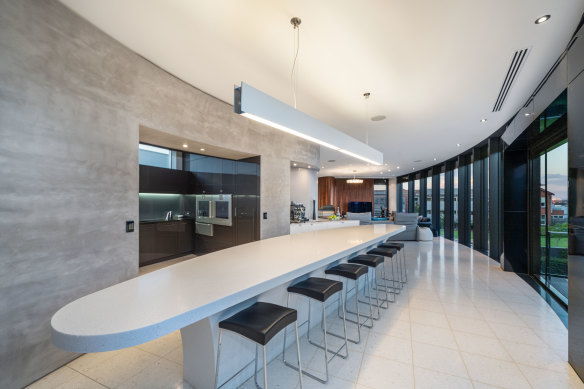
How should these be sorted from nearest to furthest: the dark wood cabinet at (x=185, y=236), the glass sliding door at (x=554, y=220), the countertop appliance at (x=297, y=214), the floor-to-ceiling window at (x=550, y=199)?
the floor-to-ceiling window at (x=550, y=199)
the glass sliding door at (x=554, y=220)
the dark wood cabinet at (x=185, y=236)
the countertop appliance at (x=297, y=214)

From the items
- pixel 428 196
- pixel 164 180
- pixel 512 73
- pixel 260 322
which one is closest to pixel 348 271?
pixel 260 322

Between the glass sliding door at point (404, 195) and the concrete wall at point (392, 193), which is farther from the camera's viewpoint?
the concrete wall at point (392, 193)

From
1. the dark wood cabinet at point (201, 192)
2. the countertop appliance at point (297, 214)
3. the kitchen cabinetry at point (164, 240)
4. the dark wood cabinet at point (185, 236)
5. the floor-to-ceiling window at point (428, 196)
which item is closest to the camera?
the dark wood cabinet at point (201, 192)

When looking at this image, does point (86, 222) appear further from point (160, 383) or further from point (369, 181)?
point (369, 181)

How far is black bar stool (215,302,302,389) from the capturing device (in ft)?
4.20

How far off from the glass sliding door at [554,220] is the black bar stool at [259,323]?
388 centimetres

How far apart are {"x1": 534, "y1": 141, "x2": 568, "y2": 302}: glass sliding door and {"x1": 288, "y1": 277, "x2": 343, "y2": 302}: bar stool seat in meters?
3.34

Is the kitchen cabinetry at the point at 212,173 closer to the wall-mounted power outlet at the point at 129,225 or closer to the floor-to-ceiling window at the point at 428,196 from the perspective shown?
the wall-mounted power outlet at the point at 129,225

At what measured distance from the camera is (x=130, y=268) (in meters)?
2.36

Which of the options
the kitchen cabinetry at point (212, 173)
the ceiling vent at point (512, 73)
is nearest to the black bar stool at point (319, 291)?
the ceiling vent at point (512, 73)

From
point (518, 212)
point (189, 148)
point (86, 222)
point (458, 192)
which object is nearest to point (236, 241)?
point (189, 148)

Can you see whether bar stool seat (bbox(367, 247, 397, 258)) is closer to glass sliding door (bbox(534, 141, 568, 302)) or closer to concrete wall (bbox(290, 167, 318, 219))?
glass sliding door (bbox(534, 141, 568, 302))

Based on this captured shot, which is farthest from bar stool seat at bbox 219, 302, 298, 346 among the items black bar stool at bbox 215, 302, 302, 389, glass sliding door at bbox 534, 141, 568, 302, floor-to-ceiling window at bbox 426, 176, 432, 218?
floor-to-ceiling window at bbox 426, 176, 432, 218

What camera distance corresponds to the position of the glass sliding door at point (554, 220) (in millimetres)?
3188
